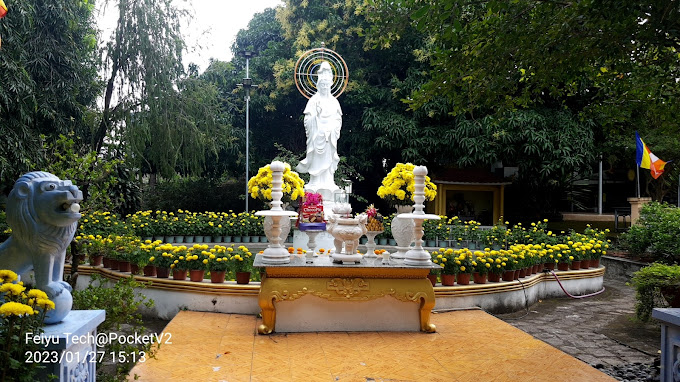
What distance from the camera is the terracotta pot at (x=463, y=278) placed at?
6230 millimetres

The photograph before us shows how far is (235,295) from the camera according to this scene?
575cm

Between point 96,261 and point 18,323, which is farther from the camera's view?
point 96,261

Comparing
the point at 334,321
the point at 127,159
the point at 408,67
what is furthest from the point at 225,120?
the point at 334,321

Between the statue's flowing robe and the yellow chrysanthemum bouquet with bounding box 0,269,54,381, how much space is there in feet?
25.0

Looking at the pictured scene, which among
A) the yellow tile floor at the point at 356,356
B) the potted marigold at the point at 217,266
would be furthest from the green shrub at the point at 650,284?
the potted marigold at the point at 217,266

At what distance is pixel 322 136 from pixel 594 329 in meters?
5.95

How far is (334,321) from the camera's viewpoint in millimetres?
5098

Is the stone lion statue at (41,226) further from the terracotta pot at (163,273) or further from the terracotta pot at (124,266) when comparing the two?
the terracotta pot at (124,266)

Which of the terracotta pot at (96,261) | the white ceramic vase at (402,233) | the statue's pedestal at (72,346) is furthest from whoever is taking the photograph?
the terracotta pot at (96,261)

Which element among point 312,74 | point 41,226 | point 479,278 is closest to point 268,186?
point 479,278

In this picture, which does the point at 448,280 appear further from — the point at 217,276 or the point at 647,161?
the point at 647,161

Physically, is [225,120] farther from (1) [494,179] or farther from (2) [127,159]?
(1) [494,179]

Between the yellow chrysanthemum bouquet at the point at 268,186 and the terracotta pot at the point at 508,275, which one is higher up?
the yellow chrysanthemum bouquet at the point at 268,186

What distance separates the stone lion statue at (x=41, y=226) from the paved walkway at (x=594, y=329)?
4.46 m
